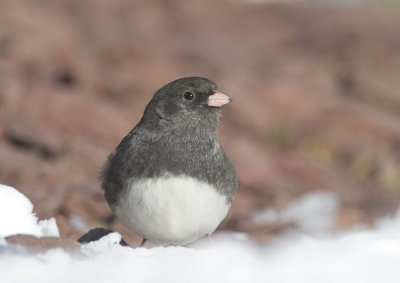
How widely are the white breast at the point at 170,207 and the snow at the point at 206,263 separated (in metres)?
0.33

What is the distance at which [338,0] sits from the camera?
518 inches

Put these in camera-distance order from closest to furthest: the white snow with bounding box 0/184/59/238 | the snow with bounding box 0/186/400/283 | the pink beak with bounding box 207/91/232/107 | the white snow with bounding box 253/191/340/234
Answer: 1. the snow with bounding box 0/186/400/283
2. the white snow with bounding box 0/184/59/238
3. the pink beak with bounding box 207/91/232/107
4. the white snow with bounding box 253/191/340/234

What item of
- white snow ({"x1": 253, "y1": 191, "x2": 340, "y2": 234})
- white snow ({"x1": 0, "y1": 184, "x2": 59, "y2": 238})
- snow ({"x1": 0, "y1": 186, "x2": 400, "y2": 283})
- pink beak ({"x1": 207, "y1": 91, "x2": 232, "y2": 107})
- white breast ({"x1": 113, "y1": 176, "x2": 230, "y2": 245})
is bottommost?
snow ({"x1": 0, "y1": 186, "x2": 400, "y2": 283})

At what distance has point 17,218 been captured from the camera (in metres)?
3.91

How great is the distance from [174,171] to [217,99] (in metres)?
0.49

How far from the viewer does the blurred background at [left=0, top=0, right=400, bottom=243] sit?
645 cm

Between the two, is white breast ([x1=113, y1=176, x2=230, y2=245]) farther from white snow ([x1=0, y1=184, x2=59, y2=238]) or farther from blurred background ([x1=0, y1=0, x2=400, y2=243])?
blurred background ([x1=0, y1=0, x2=400, y2=243])

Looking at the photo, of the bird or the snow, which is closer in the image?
the snow

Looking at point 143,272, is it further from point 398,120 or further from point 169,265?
point 398,120

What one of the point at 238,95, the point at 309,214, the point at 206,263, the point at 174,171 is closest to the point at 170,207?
the point at 174,171

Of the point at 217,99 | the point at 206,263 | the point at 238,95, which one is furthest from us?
the point at 238,95

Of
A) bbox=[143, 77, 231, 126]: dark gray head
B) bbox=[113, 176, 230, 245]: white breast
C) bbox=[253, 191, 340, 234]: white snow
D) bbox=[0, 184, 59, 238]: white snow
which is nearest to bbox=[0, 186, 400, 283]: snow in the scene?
bbox=[0, 184, 59, 238]: white snow

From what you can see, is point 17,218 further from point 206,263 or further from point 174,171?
point 206,263

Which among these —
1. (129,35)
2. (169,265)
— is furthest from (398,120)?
(169,265)
